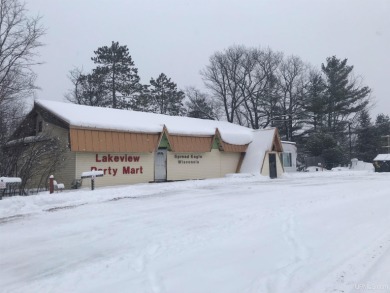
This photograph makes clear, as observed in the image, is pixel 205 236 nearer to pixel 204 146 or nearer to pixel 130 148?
pixel 130 148

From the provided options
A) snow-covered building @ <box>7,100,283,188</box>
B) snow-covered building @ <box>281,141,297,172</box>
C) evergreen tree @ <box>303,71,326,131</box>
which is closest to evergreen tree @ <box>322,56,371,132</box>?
evergreen tree @ <box>303,71,326,131</box>

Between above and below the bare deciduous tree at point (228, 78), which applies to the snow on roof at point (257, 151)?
below

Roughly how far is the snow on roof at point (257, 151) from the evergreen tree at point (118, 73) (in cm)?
2359

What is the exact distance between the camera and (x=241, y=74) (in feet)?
199

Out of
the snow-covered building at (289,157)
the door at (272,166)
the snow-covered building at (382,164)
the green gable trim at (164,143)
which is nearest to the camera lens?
the green gable trim at (164,143)

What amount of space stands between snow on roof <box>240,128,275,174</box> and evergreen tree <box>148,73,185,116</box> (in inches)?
1070

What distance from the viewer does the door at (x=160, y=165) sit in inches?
1026

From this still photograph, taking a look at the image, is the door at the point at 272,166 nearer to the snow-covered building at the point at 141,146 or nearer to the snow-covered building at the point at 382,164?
the snow-covered building at the point at 141,146

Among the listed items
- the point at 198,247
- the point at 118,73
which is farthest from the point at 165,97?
the point at 198,247

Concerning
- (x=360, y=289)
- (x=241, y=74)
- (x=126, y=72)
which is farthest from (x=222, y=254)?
(x=241, y=74)

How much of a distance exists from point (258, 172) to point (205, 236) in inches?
909

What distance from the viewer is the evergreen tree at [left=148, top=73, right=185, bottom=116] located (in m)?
58.7

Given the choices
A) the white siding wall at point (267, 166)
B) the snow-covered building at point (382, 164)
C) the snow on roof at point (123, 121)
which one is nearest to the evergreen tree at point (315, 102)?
the snow-covered building at point (382, 164)

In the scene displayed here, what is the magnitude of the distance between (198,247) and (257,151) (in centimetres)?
2556
